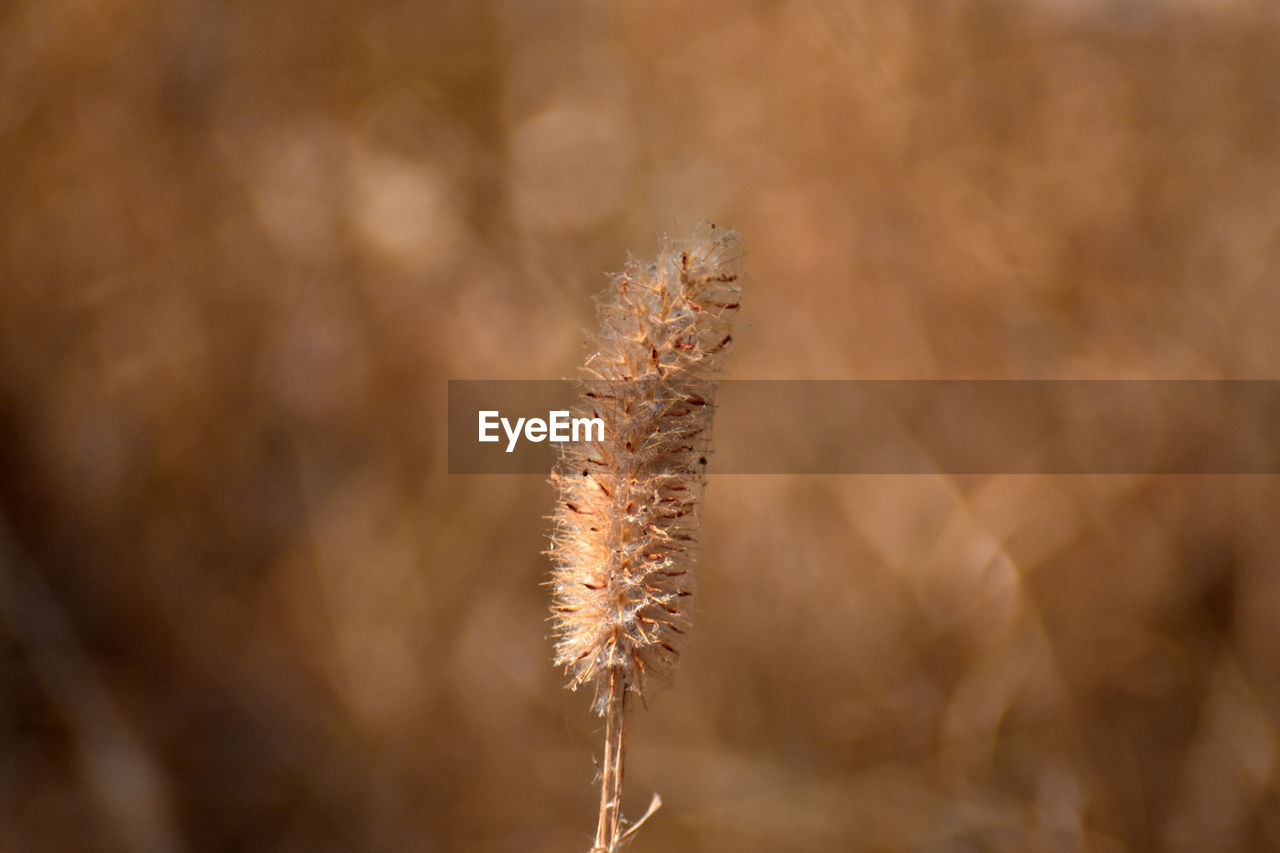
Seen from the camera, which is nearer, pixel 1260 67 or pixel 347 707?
pixel 1260 67

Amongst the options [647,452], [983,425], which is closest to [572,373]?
[983,425]

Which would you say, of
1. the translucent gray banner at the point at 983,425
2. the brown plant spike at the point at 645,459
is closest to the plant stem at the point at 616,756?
the brown plant spike at the point at 645,459

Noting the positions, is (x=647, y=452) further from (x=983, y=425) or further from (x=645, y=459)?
(x=983, y=425)

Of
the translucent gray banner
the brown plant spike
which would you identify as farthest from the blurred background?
the brown plant spike

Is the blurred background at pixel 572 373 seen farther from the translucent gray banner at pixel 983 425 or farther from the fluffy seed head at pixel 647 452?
the fluffy seed head at pixel 647 452

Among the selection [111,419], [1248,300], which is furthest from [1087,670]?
[111,419]

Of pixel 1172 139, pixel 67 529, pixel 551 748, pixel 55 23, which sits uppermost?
pixel 55 23

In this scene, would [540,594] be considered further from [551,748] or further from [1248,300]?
[1248,300]
